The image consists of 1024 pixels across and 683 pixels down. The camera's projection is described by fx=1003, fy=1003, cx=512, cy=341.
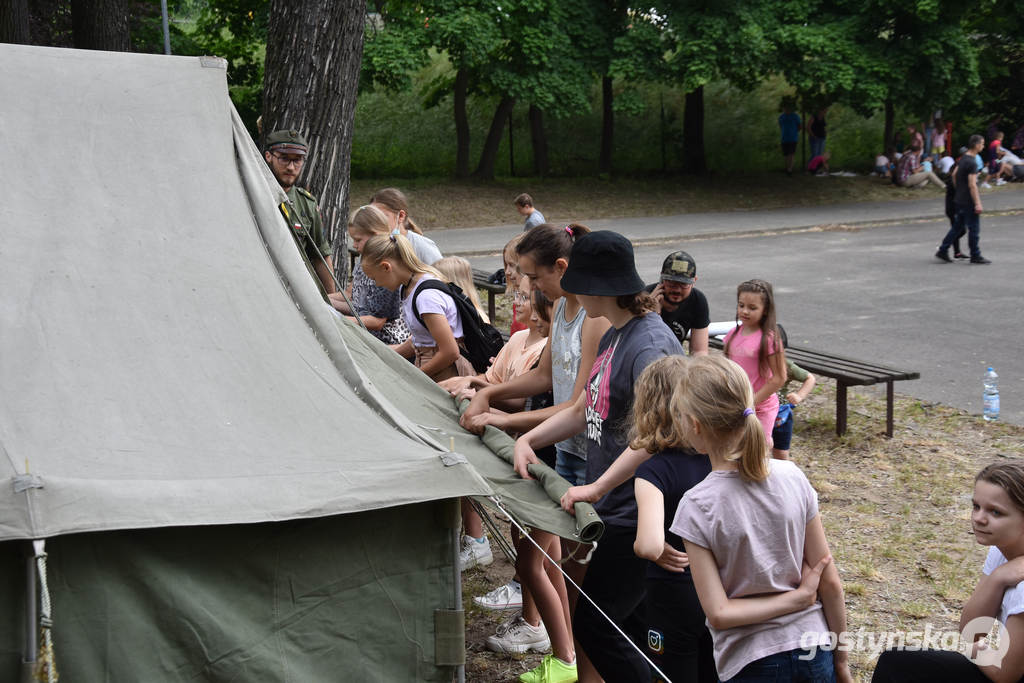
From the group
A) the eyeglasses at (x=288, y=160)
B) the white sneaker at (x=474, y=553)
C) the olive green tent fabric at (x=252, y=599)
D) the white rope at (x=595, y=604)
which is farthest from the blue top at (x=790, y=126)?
the olive green tent fabric at (x=252, y=599)

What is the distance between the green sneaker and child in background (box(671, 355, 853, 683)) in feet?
4.69

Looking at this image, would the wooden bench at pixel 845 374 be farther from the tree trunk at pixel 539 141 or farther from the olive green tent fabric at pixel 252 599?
the tree trunk at pixel 539 141

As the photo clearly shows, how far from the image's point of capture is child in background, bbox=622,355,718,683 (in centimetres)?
291

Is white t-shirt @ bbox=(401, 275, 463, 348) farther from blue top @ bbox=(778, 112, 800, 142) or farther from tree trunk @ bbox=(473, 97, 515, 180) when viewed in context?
blue top @ bbox=(778, 112, 800, 142)

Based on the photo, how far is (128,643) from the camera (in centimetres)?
254

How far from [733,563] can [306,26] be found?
218 inches

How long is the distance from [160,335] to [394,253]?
1.86 metres

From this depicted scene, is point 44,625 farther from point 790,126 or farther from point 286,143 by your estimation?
point 790,126

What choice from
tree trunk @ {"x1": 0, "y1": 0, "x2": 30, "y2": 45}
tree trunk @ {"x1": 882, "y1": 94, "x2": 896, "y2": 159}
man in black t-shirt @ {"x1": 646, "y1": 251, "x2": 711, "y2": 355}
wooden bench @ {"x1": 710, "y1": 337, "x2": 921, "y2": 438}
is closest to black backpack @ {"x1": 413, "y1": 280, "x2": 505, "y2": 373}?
man in black t-shirt @ {"x1": 646, "y1": 251, "x2": 711, "y2": 355}

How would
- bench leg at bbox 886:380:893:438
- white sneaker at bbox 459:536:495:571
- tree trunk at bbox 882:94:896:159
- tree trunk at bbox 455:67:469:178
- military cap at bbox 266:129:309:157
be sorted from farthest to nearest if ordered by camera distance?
tree trunk at bbox 882:94:896:159
tree trunk at bbox 455:67:469:178
bench leg at bbox 886:380:893:438
military cap at bbox 266:129:309:157
white sneaker at bbox 459:536:495:571

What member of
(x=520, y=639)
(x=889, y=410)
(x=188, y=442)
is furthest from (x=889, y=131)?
(x=188, y=442)

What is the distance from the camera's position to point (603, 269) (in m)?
3.36

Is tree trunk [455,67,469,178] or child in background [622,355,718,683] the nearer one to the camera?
child in background [622,355,718,683]

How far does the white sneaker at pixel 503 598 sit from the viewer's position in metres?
4.83
